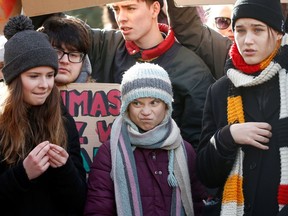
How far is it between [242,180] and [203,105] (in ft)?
2.60

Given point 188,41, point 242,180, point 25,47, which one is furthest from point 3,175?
point 188,41

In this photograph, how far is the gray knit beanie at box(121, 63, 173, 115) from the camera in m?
4.36

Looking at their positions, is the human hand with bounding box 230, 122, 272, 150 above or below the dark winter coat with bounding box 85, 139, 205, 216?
above

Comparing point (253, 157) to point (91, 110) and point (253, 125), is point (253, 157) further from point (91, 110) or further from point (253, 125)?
point (91, 110)

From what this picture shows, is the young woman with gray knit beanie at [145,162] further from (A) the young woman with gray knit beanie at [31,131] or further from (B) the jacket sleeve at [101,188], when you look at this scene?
(A) the young woman with gray knit beanie at [31,131]

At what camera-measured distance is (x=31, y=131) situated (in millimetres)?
4113

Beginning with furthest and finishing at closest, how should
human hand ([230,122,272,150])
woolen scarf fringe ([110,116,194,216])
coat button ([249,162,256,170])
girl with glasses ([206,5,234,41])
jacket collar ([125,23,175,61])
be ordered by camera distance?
girl with glasses ([206,5,234,41]) < jacket collar ([125,23,175,61]) < woolen scarf fringe ([110,116,194,216]) < coat button ([249,162,256,170]) < human hand ([230,122,272,150])

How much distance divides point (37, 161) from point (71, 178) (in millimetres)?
242

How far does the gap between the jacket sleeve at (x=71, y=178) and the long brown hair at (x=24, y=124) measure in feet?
0.30

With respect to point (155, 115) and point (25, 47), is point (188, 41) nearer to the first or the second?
point (155, 115)

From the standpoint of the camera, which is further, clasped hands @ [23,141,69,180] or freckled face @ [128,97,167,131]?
freckled face @ [128,97,167,131]

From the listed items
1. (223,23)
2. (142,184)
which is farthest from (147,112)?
(223,23)

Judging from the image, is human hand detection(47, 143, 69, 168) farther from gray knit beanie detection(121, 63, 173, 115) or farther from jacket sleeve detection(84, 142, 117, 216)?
gray knit beanie detection(121, 63, 173, 115)

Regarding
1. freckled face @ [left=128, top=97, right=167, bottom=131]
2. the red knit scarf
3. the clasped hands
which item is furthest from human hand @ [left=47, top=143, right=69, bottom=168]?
the red knit scarf
